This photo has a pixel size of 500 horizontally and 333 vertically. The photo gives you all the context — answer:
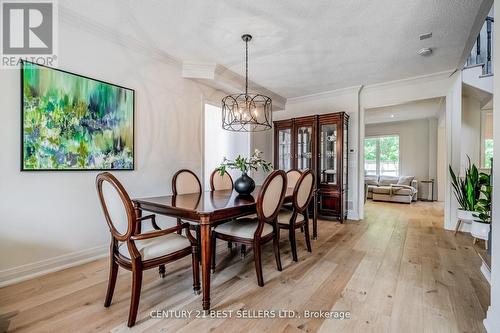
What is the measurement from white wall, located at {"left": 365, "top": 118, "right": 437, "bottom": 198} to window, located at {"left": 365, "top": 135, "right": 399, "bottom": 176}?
166mm

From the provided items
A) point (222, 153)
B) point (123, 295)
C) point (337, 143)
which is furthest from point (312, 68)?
point (123, 295)

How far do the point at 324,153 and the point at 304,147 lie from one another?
0.41 m

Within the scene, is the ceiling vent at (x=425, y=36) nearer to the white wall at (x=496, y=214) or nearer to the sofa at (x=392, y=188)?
the white wall at (x=496, y=214)

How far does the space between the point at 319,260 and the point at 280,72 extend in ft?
9.15

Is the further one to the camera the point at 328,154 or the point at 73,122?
the point at 328,154

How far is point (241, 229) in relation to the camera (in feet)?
6.73

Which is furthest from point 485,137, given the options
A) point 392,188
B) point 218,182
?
point 218,182

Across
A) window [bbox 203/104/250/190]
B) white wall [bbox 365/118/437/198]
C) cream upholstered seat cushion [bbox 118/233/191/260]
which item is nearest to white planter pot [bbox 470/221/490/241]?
cream upholstered seat cushion [bbox 118/233/191/260]

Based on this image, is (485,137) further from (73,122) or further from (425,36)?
(73,122)

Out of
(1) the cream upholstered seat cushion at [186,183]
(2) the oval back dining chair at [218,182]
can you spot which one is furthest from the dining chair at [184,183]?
(2) the oval back dining chair at [218,182]

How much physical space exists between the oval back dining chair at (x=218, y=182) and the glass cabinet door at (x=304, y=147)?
6.21 ft

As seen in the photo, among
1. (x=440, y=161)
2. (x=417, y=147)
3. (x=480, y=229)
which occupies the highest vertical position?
(x=417, y=147)

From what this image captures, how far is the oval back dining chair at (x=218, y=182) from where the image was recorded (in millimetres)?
3119

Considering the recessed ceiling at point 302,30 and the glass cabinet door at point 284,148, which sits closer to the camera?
the recessed ceiling at point 302,30
